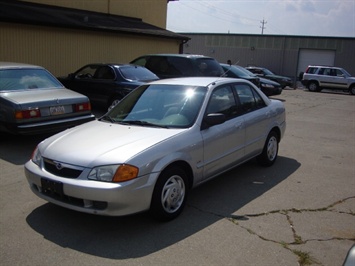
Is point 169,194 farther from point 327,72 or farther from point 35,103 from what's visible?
point 327,72

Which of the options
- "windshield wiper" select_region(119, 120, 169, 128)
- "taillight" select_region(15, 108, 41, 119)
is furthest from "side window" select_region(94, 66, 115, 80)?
"windshield wiper" select_region(119, 120, 169, 128)

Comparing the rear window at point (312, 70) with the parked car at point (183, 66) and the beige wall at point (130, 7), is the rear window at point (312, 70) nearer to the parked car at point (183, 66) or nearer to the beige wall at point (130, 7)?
the beige wall at point (130, 7)

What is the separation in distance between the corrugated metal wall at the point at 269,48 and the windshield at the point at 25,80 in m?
31.8

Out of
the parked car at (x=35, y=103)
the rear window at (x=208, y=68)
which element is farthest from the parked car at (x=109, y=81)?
the parked car at (x=35, y=103)

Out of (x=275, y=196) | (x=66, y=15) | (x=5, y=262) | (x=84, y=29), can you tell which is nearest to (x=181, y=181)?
(x=275, y=196)

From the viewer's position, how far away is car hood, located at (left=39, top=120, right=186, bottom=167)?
397 centimetres

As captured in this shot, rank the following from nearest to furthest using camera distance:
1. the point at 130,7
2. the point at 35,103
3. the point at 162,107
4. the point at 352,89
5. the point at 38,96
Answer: the point at 162,107, the point at 35,103, the point at 38,96, the point at 130,7, the point at 352,89

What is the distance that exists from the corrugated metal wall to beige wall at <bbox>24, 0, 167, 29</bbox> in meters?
18.3

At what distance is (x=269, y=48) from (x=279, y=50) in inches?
45.1

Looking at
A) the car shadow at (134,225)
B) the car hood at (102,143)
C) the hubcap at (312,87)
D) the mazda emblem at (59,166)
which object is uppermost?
the car hood at (102,143)

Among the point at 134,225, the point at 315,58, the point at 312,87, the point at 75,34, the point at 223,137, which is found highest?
the point at 75,34

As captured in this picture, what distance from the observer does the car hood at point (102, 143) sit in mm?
3975

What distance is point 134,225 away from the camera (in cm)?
420

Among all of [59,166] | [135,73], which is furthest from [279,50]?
[59,166]
